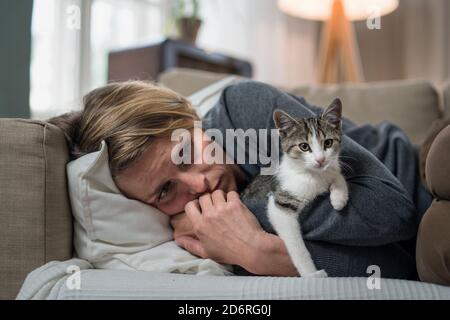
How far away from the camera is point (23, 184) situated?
88cm

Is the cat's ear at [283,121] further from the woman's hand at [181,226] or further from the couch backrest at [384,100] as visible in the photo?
the couch backrest at [384,100]

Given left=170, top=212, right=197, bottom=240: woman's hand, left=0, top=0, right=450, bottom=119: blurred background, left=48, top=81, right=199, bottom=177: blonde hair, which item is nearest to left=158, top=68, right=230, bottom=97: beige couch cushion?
left=0, top=0, right=450, bottom=119: blurred background

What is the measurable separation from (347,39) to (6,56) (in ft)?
6.95

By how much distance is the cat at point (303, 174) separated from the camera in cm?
89

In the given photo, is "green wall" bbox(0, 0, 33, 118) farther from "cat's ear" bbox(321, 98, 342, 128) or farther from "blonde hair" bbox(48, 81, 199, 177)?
"cat's ear" bbox(321, 98, 342, 128)

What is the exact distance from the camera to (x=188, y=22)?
8.38 feet

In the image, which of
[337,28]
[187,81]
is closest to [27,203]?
[187,81]

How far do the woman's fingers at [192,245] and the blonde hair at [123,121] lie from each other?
22 centimetres

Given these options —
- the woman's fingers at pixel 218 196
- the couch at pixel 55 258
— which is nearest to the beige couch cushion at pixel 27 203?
the couch at pixel 55 258

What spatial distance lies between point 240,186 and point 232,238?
0.81 ft

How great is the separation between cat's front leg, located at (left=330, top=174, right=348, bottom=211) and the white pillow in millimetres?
278

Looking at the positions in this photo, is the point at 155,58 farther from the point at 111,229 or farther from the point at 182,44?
the point at 111,229

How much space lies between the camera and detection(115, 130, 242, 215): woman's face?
1.00 metres
